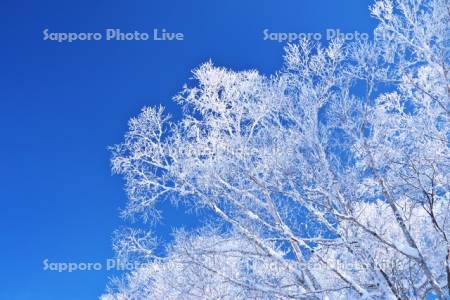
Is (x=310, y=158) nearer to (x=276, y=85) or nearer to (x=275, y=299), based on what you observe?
(x=276, y=85)

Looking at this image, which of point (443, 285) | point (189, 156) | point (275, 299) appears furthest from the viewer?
point (189, 156)

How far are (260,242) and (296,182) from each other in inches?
52.9

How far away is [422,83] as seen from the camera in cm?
767

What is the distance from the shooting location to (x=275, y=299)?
8242 mm

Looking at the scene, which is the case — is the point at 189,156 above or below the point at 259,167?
above

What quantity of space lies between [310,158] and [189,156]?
2.99m

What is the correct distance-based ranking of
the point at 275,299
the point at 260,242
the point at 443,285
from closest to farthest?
1. the point at 443,285
2. the point at 260,242
3. the point at 275,299

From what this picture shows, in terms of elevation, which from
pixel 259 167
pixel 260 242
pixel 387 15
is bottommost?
pixel 260 242

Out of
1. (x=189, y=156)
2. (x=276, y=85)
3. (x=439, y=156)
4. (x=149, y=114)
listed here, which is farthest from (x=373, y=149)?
(x=149, y=114)

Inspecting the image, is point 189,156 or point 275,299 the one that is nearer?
point 275,299

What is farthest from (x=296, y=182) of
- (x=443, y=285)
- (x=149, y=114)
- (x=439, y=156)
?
(x=149, y=114)

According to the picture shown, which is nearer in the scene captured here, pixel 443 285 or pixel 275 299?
pixel 443 285

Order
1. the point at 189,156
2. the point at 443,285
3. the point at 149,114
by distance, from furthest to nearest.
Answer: the point at 149,114, the point at 189,156, the point at 443,285

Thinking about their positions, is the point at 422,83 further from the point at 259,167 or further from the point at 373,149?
the point at 259,167
